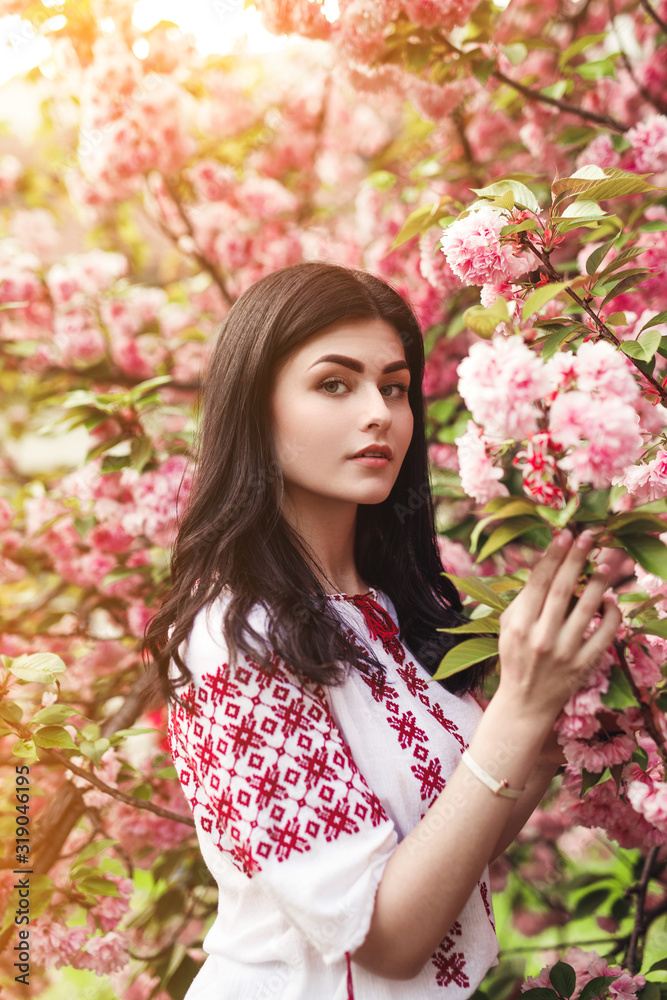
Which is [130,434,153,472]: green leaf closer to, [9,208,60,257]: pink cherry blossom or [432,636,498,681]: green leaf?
[432,636,498,681]: green leaf

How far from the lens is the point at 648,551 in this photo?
79 cm

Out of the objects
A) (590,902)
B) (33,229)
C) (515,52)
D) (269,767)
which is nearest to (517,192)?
(269,767)

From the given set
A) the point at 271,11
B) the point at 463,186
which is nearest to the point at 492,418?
the point at 271,11

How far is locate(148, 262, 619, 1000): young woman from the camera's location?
0.82m

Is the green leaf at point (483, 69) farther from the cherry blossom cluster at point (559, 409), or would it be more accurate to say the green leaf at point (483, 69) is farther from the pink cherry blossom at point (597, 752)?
the pink cherry blossom at point (597, 752)

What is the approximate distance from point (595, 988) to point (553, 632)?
81 cm

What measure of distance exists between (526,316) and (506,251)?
8.0 inches

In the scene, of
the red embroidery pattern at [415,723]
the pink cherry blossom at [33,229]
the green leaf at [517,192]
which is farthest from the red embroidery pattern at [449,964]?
the pink cherry blossom at [33,229]

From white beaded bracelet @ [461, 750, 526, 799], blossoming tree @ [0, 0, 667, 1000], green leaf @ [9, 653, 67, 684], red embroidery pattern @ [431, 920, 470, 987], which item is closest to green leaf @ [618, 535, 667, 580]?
blossoming tree @ [0, 0, 667, 1000]

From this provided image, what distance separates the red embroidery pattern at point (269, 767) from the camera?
0.86 meters

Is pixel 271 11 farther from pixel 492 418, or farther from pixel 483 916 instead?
pixel 483 916

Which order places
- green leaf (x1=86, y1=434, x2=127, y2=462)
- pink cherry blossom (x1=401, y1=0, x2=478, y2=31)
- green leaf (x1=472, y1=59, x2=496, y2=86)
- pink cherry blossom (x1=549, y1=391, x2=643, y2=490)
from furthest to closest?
1. green leaf (x1=86, y1=434, x2=127, y2=462)
2. green leaf (x1=472, y1=59, x2=496, y2=86)
3. pink cherry blossom (x1=401, y1=0, x2=478, y2=31)
4. pink cherry blossom (x1=549, y1=391, x2=643, y2=490)

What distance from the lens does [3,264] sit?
248cm

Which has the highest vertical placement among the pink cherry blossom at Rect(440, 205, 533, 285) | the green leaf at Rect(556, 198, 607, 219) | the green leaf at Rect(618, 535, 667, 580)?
the green leaf at Rect(556, 198, 607, 219)
